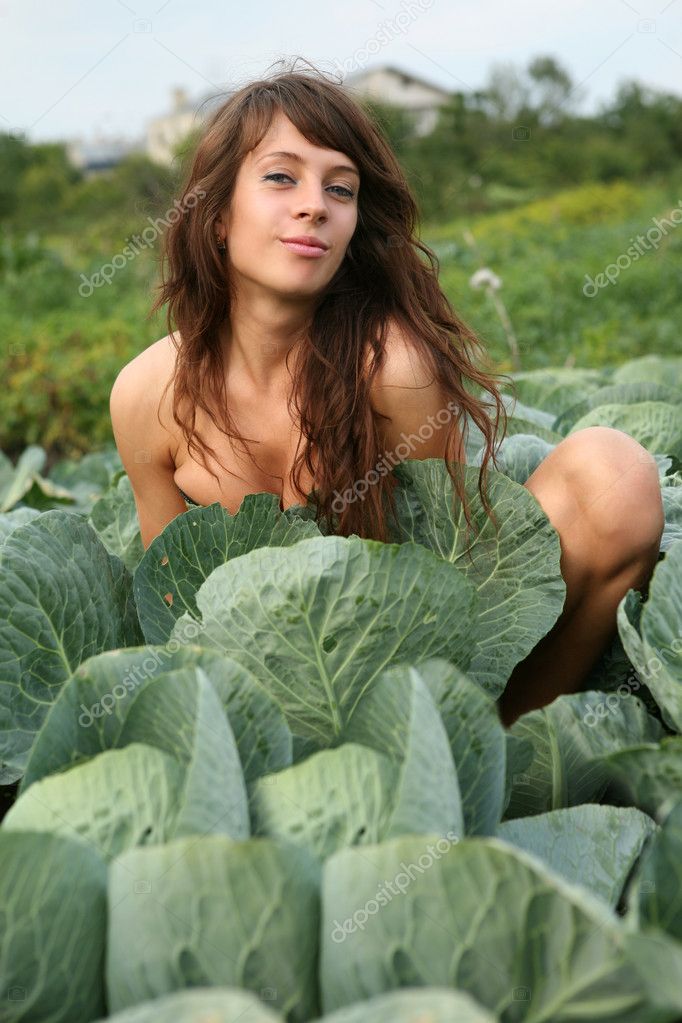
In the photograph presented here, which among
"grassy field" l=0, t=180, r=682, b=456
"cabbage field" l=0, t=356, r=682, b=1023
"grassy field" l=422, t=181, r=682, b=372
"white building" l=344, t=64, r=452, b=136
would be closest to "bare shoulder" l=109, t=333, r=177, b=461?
"grassy field" l=0, t=180, r=682, b=456

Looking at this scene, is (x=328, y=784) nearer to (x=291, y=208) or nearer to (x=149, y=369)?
(x=291, y=208)

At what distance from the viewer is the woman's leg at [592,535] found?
161 cm

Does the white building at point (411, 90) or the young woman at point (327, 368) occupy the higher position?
the young woman at point (327, 368)

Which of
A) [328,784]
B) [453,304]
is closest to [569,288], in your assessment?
[453,304]

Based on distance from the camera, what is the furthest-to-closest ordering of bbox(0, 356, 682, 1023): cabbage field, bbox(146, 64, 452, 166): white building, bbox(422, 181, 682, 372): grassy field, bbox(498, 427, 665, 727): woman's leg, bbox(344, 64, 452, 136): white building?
bbox(344, 64, 452, 136): white building
bbox(146, 64, 452, 166): white building
bbox(422, 181, 682, 372): grassy field
bbox(498, 427, 665, 727): woman's leg
bbox(0, 356, 682, 1023): cabbage field

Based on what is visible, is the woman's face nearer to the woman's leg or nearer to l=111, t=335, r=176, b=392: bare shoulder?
l=111, t=335, r=176, b=392: bare shoulder

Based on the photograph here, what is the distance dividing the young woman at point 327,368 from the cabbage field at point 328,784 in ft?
0.30

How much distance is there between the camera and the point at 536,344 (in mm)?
6840

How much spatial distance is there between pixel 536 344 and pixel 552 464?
5.32 metres

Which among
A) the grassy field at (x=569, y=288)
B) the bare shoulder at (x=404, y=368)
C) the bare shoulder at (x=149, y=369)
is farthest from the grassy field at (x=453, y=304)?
the bare shoulder at (x=404, y=368)

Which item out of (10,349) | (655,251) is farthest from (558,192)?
(10,349)

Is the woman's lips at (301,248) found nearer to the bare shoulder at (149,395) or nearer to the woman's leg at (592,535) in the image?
the bare shoulder at (149,395)

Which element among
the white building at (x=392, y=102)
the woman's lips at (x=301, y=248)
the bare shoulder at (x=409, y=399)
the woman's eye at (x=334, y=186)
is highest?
the woman's eye at (x=334, y=186)

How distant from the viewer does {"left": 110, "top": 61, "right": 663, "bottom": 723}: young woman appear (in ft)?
5.47
